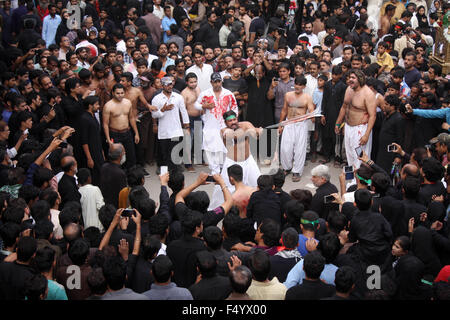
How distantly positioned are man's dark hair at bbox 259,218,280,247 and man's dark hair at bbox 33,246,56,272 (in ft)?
5.50

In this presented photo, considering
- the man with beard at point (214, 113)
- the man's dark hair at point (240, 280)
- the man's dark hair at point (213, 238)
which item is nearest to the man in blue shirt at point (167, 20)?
the man with beard at point (214, 113)

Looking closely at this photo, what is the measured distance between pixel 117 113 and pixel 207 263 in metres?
4.36

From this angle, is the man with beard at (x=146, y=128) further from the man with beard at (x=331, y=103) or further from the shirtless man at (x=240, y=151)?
the man with beard at (x=331, y=103)

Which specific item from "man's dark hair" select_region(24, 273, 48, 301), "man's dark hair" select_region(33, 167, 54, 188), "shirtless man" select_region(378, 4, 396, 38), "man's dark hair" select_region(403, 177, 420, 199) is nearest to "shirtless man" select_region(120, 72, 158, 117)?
"man's dark hair" select_region(33, 167, 54, 188)

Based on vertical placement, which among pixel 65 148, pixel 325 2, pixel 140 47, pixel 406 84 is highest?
pixel 325 2

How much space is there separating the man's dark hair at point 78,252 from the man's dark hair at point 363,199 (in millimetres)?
2351

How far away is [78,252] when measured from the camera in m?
4.45

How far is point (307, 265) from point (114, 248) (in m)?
1.63

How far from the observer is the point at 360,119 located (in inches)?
329

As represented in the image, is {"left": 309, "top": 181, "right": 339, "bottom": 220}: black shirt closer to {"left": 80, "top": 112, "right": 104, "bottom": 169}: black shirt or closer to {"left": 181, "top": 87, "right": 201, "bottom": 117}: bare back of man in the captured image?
{"left": 80, "top": 112, "right": 104, "bottom": 169}: black shirt

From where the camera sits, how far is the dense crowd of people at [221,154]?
446 centimetres

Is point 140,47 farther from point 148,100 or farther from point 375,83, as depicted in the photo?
point 375,83

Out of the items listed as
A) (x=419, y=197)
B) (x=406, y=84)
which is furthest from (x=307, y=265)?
(x=406, y=84)
